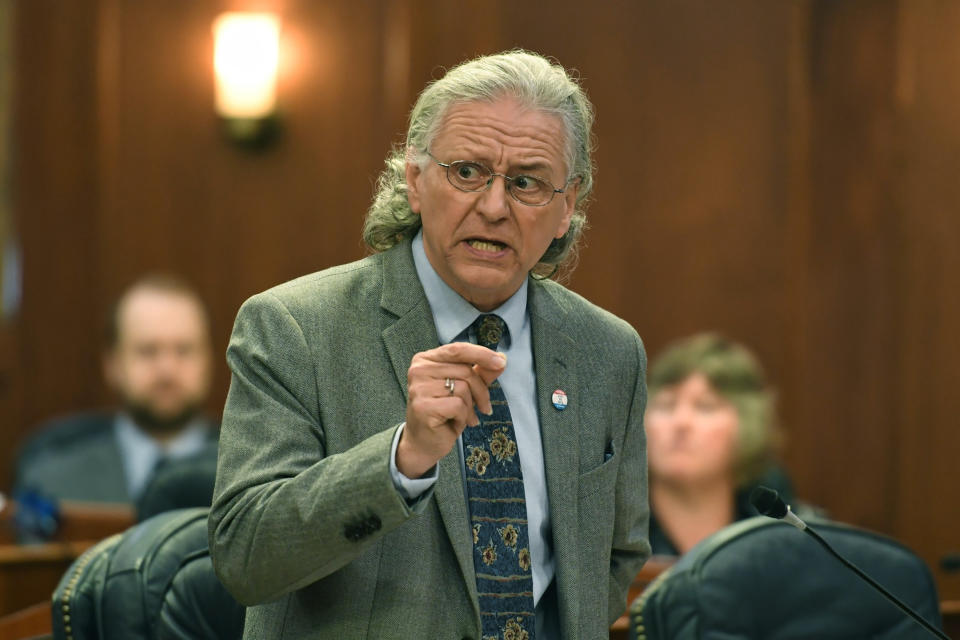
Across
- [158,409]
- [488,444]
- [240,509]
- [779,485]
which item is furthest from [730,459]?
[240,509]

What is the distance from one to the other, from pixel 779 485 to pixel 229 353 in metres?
2.97

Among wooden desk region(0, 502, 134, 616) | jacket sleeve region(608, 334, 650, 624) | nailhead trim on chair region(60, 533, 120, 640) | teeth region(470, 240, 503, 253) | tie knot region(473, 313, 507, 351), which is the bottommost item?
wooden desk region(0, 502, 134, 616)

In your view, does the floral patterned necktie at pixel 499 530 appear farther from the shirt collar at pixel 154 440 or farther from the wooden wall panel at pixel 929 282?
the wooden wall panel at pixel 929 282

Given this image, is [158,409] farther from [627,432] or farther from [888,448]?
[627,432]

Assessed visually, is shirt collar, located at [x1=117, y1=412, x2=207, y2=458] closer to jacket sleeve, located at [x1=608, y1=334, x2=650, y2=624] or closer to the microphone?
jacket sleeve, located at [x1=608, y1=334, x2=650, y2=624]

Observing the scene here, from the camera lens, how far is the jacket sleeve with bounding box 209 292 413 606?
1956mm

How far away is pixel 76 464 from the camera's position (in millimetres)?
5484

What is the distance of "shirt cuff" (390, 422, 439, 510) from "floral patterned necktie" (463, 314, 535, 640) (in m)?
0.20

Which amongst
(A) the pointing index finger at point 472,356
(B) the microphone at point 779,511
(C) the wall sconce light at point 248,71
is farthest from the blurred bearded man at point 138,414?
(A) the pointing index finger at point 472,356

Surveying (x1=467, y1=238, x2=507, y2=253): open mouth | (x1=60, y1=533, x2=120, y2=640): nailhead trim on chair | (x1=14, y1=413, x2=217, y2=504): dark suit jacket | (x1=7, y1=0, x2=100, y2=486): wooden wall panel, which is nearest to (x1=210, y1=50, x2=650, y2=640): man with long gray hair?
(x1=467, y1=238, x2=507, y2=253): open mouth

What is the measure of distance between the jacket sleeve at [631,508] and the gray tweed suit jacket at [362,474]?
36 mm

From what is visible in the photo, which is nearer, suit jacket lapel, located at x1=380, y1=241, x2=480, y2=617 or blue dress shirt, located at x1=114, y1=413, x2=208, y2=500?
suit jacket lapel, located at x1=380, y1=241, x2=480, y2=617

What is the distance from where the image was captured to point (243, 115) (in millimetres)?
6105

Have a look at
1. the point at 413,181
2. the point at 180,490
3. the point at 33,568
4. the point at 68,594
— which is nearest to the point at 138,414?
the point at 33,568
